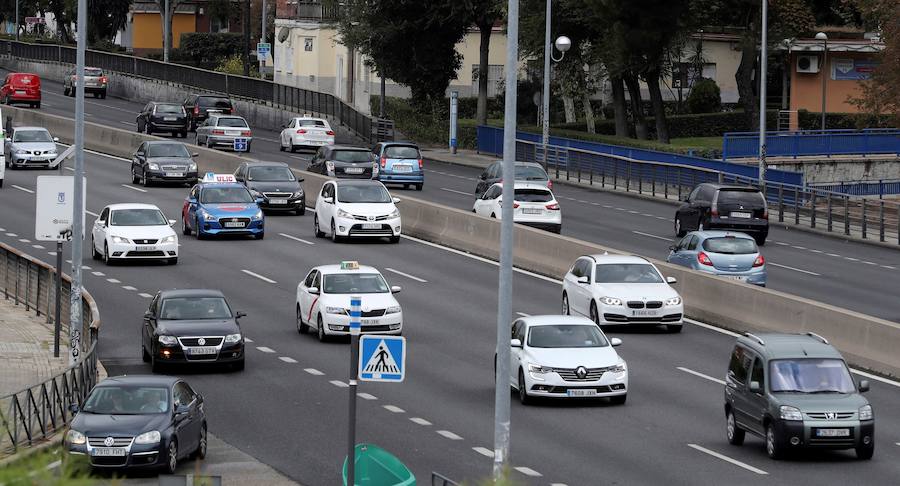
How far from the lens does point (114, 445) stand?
19.0 metres

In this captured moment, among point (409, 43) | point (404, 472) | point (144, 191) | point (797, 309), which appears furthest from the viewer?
point (409, 43)

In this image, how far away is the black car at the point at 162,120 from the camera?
69812 mm

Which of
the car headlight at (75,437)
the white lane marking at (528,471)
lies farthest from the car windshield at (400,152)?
the car headlight at (75,437)

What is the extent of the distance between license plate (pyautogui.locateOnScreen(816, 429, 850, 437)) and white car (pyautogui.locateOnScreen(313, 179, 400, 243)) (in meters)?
23.4

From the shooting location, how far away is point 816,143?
69.4 m

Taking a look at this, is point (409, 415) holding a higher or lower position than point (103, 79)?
lower

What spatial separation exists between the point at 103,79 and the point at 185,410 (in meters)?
79.8

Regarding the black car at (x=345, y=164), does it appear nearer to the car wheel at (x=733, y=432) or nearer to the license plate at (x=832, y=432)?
the car wheel at (x=733, y=432)

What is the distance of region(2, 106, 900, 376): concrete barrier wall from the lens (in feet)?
90.1

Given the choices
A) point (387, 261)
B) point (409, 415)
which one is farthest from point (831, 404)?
point (387, 261)

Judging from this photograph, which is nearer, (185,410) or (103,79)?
(185,410)

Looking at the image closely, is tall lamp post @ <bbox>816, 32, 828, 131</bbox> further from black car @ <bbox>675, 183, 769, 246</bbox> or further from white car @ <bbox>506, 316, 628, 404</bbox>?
white car @ <bbox>506, 316, 628, 404</bbox>

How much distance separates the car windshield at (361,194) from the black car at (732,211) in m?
9.10

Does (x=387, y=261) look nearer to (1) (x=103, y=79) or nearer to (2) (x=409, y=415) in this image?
(2) (x=409, y=415)
